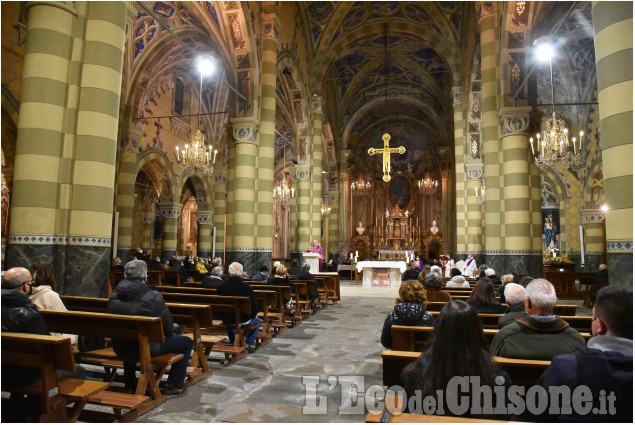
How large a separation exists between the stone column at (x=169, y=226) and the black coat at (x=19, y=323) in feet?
62.9

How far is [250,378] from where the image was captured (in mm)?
4750

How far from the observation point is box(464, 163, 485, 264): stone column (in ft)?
57.7

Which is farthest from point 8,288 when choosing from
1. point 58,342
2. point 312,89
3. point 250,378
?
point 312,89

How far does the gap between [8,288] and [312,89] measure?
17899 millimetres

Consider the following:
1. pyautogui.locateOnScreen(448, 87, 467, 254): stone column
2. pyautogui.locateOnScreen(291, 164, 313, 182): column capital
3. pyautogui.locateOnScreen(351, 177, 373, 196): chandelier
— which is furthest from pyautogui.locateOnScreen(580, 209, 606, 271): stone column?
pyautogui.locateOnScreen(351, 177, 373, 196): chandelier

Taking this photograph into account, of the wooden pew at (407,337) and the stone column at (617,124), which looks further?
the stone column at (617,124)

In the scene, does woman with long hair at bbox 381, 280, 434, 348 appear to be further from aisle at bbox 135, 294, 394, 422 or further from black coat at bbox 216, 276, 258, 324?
black coat at bbox 216, 276, 258, 324

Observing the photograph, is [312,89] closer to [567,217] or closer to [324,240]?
[324,240]

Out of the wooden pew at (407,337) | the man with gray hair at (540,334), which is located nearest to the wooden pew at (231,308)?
the wooden pew at (407,337)

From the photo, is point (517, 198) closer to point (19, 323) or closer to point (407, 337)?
point (407, 337)

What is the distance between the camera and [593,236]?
2048cm

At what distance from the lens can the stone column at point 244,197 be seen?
42.3ft

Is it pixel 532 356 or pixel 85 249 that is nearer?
pixel 532 356

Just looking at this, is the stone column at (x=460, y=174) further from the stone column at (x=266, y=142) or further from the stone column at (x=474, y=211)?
the stone column at (x=266, y=142)
